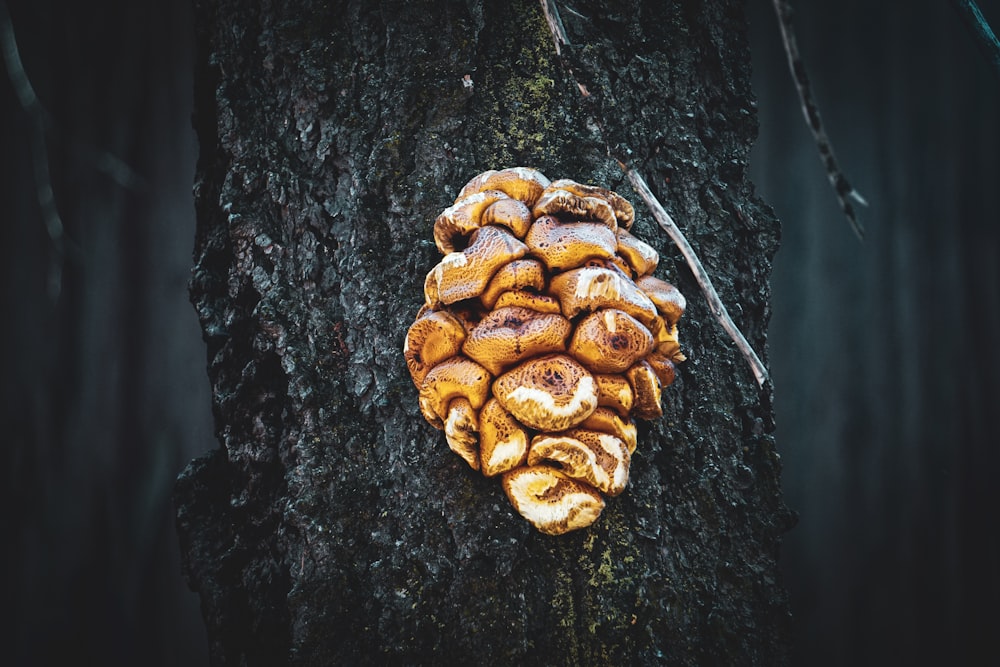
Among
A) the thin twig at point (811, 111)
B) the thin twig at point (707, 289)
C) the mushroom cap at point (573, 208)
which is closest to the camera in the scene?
the thin twig at point (811, 111)

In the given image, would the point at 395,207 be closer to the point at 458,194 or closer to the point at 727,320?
the point at 458,194

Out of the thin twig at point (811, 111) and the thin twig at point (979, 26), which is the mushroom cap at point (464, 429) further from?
the thin twig at point (979, 26)

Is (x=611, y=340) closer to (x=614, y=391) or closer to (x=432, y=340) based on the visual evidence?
(x=614, y=391)

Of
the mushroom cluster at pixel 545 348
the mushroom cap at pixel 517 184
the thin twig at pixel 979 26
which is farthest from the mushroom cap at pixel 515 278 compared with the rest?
the thin twig at pixel 979 26

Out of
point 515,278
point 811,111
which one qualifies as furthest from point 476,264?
point 811,111

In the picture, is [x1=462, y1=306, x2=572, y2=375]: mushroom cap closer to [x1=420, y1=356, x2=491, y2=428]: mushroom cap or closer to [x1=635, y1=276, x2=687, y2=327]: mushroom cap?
[x1=420, y1=356, x2=491, y2=428]: mushroom cap

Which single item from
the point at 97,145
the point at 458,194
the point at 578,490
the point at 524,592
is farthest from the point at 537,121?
the point at 97,145
